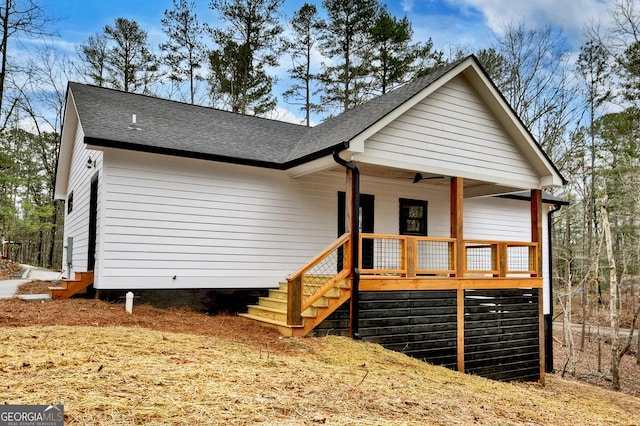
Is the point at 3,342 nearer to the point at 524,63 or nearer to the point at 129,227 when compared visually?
the point at 129,227

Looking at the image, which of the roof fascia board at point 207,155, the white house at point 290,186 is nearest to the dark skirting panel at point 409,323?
the white house at point 290,186

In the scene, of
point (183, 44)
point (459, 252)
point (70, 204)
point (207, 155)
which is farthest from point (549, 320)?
point (183, 44)

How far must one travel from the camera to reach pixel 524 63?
20.9 metres

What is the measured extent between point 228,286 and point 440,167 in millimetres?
5145

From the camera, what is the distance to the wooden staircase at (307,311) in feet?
26.0

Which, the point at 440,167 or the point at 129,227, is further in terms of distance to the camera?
the point at 440,167

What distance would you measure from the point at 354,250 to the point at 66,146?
10.3m

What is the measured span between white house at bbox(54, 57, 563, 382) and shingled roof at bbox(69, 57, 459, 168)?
0.05 m

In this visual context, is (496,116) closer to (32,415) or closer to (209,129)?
(209,129)

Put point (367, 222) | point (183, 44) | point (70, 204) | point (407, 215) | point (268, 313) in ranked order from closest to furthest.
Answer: point (268, 313) → point (367, 222) → point (407, 215) → point (70, 204) → point (183, 44)

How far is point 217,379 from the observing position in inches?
177

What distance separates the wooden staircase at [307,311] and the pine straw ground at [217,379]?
12.9 inches

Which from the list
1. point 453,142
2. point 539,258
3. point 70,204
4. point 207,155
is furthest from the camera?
point 70,204

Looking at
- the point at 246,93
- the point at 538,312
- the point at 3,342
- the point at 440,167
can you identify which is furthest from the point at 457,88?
the point at 246,93
